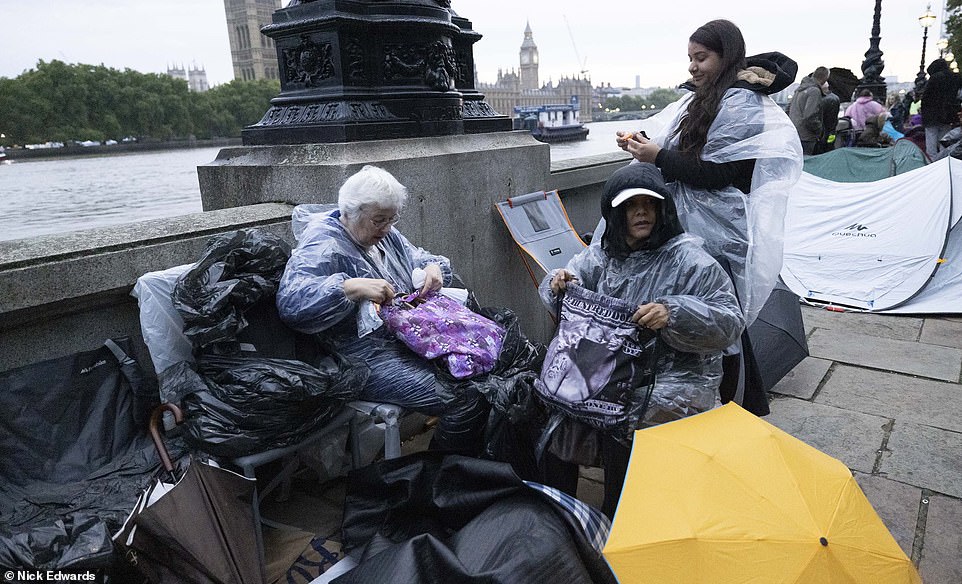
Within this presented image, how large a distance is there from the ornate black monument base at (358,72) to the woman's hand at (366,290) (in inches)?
40.9

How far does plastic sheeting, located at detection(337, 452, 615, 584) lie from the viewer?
1625mm

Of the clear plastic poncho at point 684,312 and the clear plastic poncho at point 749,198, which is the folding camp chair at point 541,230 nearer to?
the clear plastic poncho at point 749,198

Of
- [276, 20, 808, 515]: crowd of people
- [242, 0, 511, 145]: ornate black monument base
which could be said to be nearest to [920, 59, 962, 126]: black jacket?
[276, 20, 808, 515]: crowd of people

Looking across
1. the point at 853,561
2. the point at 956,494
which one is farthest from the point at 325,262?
the point at 956,494

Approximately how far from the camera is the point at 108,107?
3117 cm

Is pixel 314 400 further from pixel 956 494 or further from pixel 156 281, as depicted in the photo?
pixel 956 494

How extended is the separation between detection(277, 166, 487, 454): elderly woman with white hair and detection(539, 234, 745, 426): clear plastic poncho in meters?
0.70

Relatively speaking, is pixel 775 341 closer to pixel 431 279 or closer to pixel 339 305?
pixel 431 279

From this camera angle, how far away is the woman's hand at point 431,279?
2.70 meters

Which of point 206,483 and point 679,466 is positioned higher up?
point 679,466

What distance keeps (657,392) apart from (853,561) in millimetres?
877

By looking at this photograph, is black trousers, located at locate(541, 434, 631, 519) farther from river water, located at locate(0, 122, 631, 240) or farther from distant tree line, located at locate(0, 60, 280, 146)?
distant tree line, located at locate(0, 60, 280, 146)

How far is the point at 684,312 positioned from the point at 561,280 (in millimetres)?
503

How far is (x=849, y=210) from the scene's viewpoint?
610 centimetres
